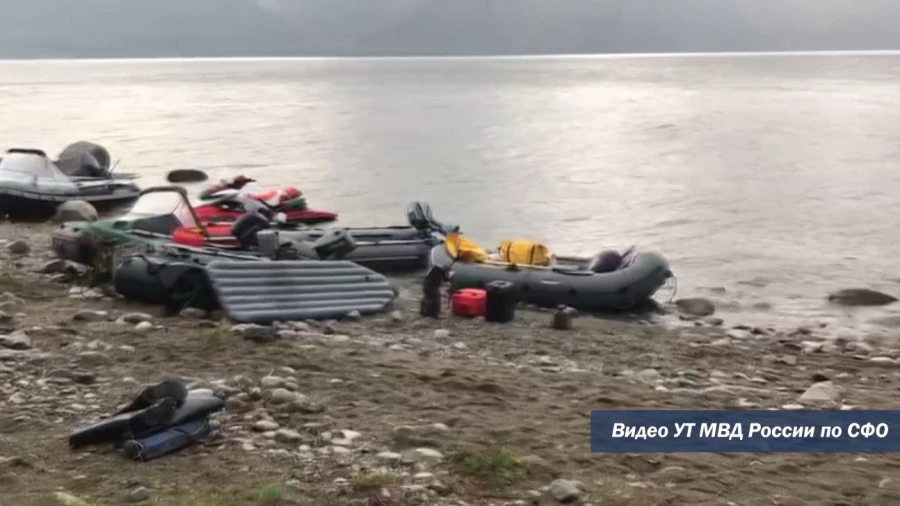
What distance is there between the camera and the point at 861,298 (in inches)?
534

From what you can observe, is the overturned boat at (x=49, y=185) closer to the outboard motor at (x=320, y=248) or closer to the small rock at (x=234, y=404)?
the outboard motor at (x=320, y=248)

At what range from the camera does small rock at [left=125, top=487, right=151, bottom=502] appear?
498 centimetres

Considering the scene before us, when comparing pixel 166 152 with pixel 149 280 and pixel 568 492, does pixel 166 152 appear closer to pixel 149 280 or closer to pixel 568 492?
pixel 149 280

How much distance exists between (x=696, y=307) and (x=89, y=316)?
7282 mm

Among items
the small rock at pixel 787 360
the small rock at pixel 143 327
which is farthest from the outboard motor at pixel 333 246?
the small rock at pixel 787 360

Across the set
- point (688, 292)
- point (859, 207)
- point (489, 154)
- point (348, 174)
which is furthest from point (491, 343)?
point (489, 154)

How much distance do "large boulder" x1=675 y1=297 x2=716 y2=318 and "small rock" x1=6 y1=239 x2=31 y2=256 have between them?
8674mm

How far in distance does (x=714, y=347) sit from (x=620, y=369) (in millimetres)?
1836

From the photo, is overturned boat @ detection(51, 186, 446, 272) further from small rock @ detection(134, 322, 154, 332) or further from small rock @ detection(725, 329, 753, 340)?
small rock @ detection(725, 329, 753, 340)

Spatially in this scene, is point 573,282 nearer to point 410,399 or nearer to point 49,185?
point 410,399

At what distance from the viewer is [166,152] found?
36469 mm

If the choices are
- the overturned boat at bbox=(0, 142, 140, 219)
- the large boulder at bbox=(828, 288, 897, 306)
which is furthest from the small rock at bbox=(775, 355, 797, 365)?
the overturned boat at bbox=(0, 142, 140, 219)

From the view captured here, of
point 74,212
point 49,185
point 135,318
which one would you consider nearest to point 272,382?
point 135,318

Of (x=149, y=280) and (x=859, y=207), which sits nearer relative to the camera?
(x=149, y=280)
